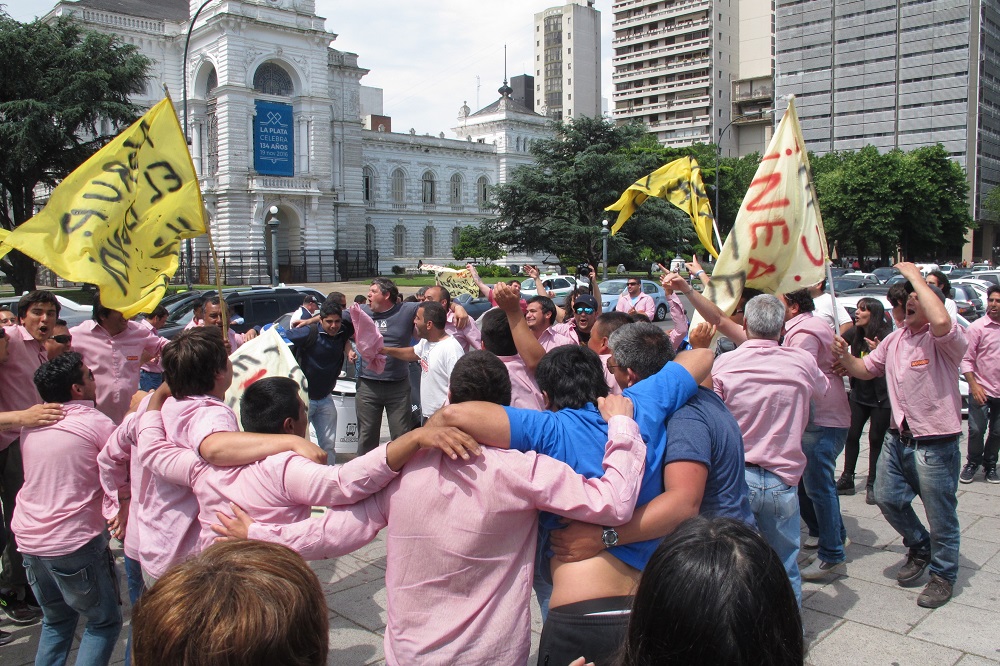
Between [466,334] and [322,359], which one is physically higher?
Result: [466,334]

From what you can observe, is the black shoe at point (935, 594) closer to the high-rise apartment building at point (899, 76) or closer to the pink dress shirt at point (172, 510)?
the pink dress shirt at point (172, 510)

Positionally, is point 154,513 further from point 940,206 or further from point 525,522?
point 940,206

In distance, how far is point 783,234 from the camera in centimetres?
487

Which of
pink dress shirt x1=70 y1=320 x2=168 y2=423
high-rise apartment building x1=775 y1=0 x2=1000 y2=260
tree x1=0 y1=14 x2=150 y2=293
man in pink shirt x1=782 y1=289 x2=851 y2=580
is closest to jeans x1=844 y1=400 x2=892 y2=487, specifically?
man in pink shirt x1=782 y1=289 x2=851 y2=580

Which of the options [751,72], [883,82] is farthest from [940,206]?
[751,72]

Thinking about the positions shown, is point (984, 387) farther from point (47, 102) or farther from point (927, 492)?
point (47, 102)

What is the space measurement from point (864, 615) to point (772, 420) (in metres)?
1.50

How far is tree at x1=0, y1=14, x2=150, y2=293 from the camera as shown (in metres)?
28.5

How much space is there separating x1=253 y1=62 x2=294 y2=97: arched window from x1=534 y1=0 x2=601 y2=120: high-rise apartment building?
6710 cm

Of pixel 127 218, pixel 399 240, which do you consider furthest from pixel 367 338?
pixel 399 240

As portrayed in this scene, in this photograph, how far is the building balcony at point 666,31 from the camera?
318 feet

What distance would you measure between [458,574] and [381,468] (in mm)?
418

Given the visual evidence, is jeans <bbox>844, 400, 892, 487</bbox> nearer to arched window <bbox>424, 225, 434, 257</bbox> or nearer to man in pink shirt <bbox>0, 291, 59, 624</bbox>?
man in pink shirt <bbox>0, 291, 59, 624</bbox>

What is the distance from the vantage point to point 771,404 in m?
4.06
